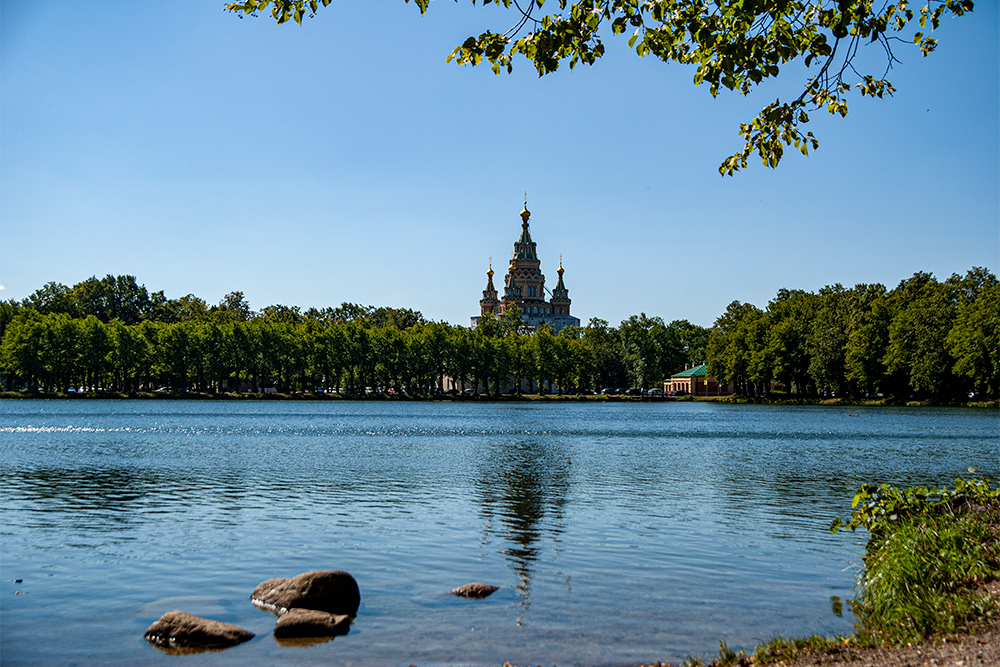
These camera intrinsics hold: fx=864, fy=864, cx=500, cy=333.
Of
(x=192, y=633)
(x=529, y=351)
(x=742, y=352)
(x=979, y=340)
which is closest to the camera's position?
(x=192, y=633)

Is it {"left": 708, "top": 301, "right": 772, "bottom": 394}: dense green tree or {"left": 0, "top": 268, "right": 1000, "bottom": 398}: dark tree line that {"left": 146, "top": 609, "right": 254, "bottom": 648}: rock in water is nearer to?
{"left": 0, "top": 268, "right": 1000, "bottom": 398}: dark tree line

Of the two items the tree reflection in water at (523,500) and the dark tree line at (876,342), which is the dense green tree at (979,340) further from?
the tree reflection in water at (523,500)

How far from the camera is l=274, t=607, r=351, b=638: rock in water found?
1155 centimetres

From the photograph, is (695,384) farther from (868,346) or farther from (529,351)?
(868,346)

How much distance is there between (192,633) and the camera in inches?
439

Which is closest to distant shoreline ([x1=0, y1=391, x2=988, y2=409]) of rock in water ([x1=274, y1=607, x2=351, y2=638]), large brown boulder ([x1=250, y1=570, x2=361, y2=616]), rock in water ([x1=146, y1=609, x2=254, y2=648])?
large brown boulder ([x1=250, y1=570, x2=361, y2=616])

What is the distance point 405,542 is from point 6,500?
1240 cm

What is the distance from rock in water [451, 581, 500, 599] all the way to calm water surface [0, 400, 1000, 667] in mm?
250

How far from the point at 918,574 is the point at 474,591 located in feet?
20.8

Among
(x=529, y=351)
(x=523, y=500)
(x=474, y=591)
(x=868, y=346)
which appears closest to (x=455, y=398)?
(x=529, y=351)

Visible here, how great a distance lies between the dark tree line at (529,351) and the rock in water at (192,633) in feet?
283

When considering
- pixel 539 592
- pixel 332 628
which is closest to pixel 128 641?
pixel 332 628

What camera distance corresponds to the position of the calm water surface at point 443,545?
11.5 m

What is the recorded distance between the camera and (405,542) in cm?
1775
